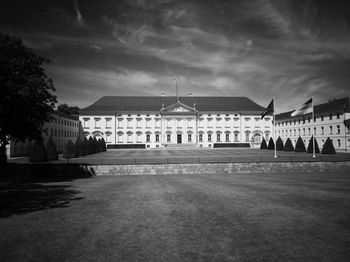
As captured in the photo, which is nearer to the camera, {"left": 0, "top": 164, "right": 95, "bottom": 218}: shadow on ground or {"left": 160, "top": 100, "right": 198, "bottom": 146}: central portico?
{"left": 0, "top": 164, "right": 95, "bottom": 218}: shadow on ground

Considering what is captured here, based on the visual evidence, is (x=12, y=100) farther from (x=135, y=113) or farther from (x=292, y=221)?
(x=135, y=113)

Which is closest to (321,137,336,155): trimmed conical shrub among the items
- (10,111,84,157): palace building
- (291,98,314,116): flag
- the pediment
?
(291,98,314,116): flag

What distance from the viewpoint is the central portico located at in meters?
63.7

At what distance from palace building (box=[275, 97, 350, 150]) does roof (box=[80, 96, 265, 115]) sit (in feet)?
35.6

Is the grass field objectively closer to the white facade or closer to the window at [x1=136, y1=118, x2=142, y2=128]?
the white facade

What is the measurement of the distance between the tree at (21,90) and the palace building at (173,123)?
41.6 m

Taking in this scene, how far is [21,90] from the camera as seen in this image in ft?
53.9

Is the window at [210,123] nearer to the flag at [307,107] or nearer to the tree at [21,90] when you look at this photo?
the flag at [307,107]

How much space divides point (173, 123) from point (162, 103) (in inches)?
287

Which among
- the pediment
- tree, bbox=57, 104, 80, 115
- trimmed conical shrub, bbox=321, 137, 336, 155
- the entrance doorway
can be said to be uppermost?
tree, bbox=57, 104, 80, 115

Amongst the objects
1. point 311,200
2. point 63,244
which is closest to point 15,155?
point 63,244

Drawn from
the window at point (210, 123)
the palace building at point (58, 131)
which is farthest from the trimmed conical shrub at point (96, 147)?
the window at point (210, 123)

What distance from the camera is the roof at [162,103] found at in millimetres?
63375

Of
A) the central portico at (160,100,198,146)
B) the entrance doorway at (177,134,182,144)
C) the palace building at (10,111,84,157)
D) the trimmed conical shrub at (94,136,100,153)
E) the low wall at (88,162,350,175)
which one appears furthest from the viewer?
the entrance doorway at (177,134,182,144)
